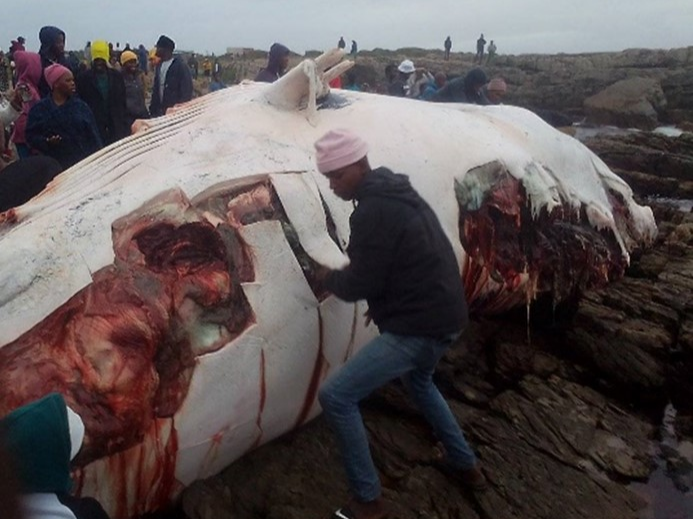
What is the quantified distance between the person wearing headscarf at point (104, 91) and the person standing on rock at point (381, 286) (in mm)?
4917

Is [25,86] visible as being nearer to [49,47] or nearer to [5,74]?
[49,47]

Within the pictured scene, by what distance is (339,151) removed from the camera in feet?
11.6

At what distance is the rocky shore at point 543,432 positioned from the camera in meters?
4.13

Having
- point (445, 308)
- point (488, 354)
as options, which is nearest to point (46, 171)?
point (445, 308)

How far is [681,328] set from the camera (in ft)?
20.4

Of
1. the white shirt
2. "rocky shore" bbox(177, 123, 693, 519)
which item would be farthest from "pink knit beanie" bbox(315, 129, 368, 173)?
the white shirt

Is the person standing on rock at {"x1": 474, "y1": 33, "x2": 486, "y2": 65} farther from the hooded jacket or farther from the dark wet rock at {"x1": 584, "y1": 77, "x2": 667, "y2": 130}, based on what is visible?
the hooded jacket

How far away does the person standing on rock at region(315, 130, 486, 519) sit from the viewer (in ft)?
11.6

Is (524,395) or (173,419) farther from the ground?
(173,419)

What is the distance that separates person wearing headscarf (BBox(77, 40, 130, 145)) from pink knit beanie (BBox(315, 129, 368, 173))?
4972 mm

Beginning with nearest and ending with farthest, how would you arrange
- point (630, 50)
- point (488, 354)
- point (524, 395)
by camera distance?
point (524, 395)
point (488, 354)
point (630, 50)

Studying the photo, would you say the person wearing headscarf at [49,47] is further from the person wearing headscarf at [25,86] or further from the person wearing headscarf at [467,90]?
the person wearing headscarf at [467,90]

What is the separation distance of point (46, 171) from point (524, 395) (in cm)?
365

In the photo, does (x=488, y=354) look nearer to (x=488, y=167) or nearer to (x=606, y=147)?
(x=488, y=167)
